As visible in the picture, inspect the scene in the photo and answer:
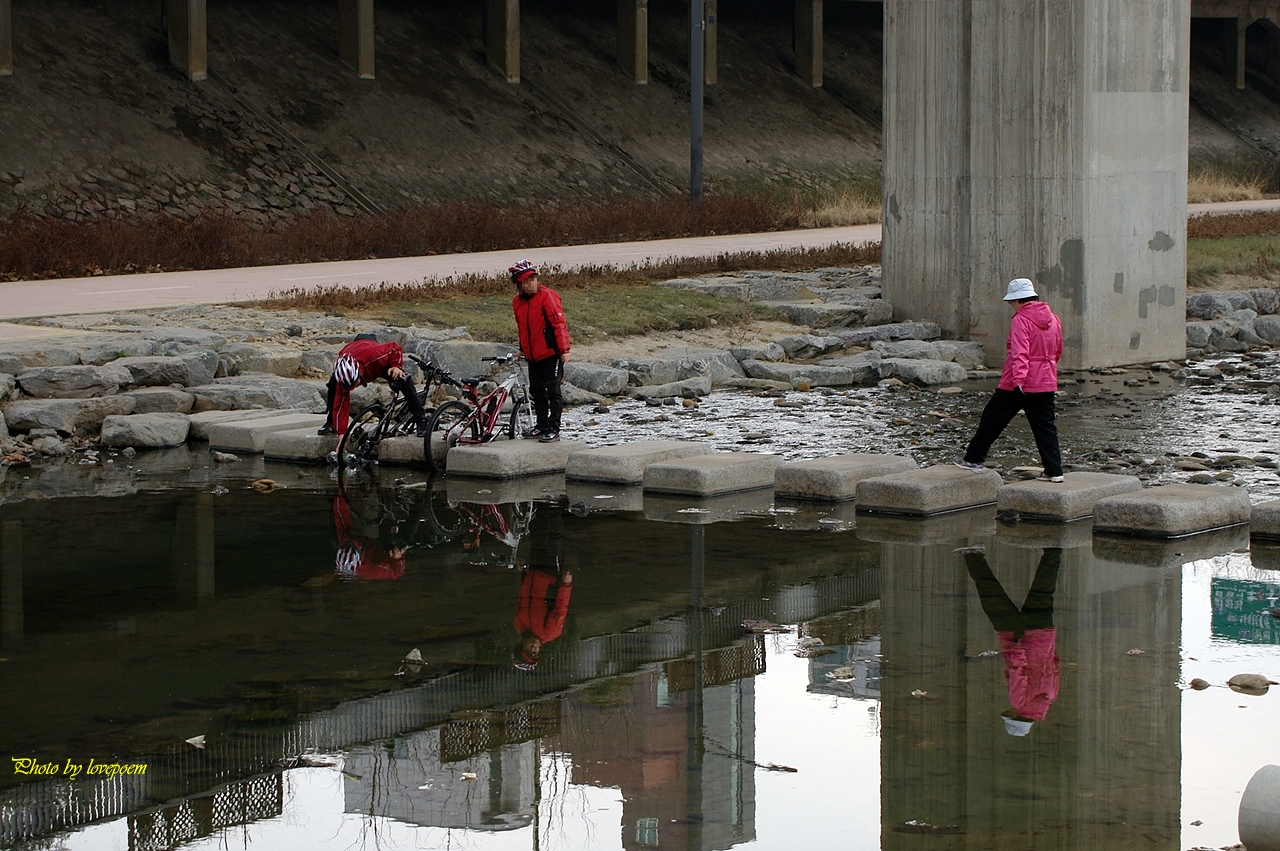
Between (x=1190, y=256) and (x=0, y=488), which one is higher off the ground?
(x=1190, y=256)

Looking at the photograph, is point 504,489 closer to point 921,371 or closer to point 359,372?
point 359,372

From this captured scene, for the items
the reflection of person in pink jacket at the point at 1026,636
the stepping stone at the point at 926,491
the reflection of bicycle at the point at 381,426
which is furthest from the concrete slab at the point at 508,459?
the reflection of person in pink jacket at the point at 1026,636

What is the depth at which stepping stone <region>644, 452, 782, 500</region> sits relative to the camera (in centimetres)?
1197

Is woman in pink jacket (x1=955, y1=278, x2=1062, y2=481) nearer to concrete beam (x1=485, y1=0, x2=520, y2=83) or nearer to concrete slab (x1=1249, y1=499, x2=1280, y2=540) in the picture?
concrete slab (x1=1249, y1=499, x2=1280, y2=540)

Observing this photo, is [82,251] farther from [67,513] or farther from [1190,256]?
[1190,256]

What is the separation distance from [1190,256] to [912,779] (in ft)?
74.2

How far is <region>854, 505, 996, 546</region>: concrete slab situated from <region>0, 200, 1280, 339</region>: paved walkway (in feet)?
31.0

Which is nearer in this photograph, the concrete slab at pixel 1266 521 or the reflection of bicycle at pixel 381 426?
the concrete slab at pixel 1266 521

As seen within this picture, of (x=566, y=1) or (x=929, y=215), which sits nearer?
(x=929, y=215)

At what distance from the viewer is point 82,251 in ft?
75.0

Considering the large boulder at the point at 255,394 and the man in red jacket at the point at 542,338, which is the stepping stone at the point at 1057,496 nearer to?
the man in red jacket at the point at 542,338

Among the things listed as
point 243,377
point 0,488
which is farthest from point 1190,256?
point 0,488

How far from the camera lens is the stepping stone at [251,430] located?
14.3 m

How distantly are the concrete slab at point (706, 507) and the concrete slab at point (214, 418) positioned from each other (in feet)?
14.8
